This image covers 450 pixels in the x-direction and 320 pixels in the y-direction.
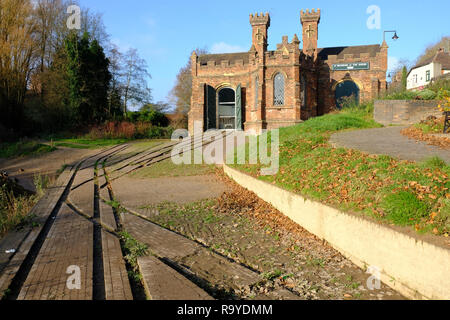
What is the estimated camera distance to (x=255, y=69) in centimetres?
2331

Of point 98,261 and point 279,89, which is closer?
point 98,261

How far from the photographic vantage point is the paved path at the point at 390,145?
751 cm

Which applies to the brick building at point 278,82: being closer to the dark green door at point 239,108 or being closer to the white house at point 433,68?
the dark green door at point 239,108

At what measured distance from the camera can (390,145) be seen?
9.16 m

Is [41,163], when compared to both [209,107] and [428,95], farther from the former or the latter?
[428,95]

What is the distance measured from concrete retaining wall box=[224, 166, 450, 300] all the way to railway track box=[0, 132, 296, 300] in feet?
4.51

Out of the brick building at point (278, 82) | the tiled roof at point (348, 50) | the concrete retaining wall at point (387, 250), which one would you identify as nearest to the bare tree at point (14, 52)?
the brick building at point (278, 82)

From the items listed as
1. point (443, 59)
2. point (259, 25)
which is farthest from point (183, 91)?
point (443, 59)

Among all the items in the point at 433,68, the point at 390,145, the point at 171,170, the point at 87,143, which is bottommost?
the point at 171,170

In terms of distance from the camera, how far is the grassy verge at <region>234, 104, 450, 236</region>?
4.47 m

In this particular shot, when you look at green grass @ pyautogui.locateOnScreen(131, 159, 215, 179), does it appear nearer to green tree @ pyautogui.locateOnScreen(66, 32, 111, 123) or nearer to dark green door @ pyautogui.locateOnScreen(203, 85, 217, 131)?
dark green door @ pyautogui.locateOnScreen(203, 85, 217, 131)

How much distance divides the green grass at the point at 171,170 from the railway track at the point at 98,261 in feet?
15.5

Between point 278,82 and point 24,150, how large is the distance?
16.9 m

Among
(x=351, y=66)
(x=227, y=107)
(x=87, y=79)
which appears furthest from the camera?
(x=87, y=79)
